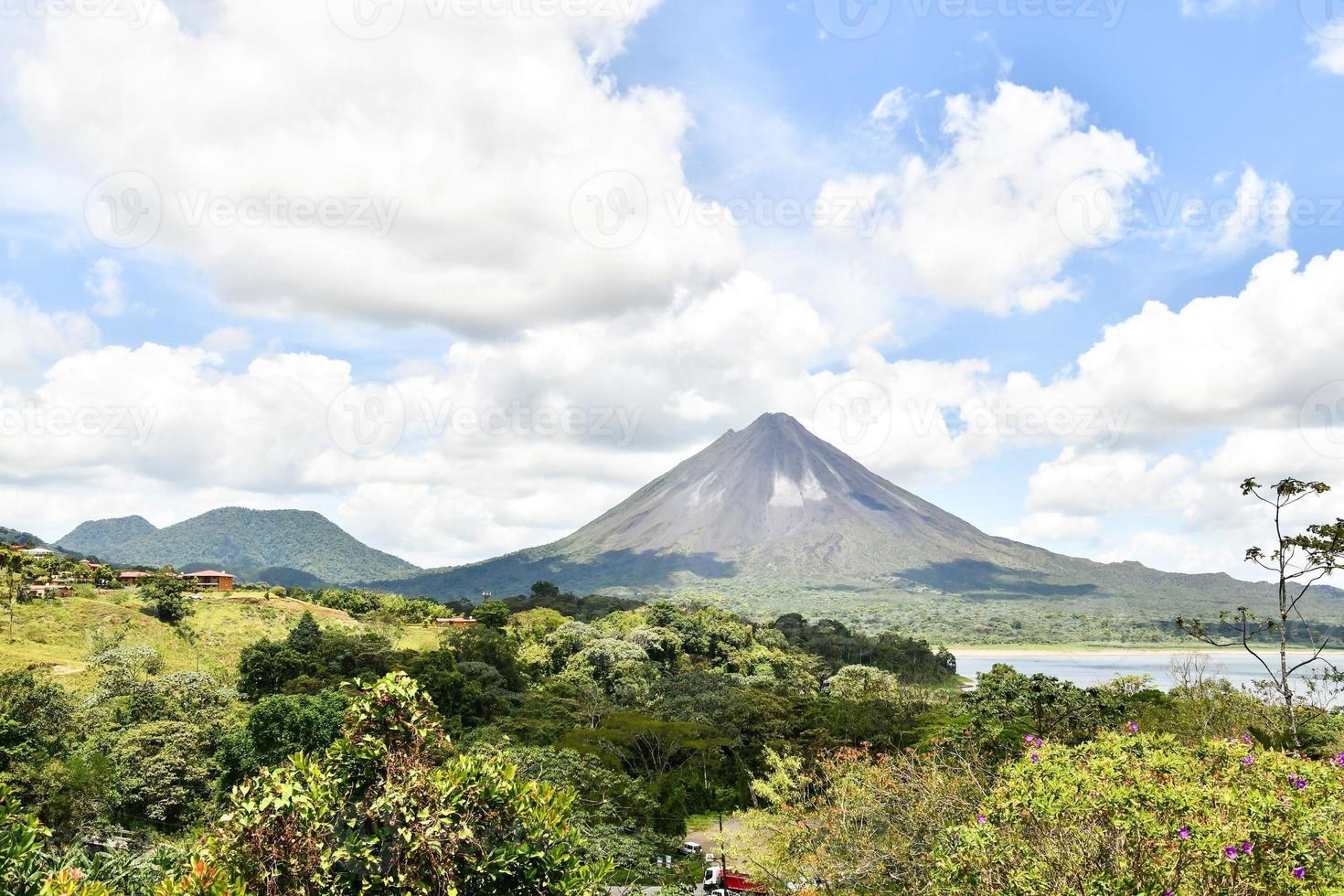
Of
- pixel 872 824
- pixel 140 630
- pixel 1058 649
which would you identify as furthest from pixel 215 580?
pixel 1058 649

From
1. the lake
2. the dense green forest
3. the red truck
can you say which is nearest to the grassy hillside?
the dense green forest

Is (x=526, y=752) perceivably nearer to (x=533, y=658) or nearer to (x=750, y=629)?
(x=533, y=658)

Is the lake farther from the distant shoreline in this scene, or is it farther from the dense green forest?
the dense green forest

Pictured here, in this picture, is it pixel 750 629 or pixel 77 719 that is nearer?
pixel 77 719

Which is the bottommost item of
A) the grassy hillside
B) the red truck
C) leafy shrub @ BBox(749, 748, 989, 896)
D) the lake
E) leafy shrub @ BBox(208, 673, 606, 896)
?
the lake

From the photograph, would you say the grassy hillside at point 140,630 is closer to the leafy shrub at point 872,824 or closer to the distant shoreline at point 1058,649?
the leafy shrub at point 872,824

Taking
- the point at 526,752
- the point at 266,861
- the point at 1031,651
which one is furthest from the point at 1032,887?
the point at 1031,651
